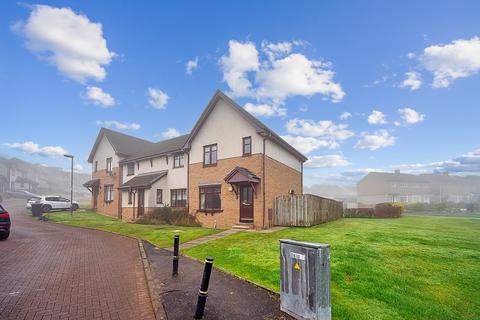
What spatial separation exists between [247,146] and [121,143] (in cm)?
1952

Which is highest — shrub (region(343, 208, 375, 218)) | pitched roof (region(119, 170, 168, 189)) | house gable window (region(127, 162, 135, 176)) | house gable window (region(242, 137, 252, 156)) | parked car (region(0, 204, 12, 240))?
house gable window (region(242, 137, 252, 156))

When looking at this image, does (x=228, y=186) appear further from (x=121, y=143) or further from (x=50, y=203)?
(x=50, y=203)

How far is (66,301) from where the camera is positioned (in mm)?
6305

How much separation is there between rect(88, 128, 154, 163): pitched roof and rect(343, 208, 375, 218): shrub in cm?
2341

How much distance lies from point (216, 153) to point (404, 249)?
13.7 meters

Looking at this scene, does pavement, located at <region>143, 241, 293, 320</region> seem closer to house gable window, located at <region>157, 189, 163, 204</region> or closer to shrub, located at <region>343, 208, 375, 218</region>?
house gable window, located at <region>157, 189, 163, 204</region>

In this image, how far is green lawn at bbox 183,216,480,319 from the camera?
253 inches

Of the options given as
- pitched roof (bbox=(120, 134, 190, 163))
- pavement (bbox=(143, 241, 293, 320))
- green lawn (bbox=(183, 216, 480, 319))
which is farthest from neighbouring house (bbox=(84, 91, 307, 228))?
pavement (bbox=(143, 241, 293, 320))

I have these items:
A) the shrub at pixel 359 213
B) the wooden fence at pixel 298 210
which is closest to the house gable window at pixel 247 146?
the wooden fence at pixel 298 210

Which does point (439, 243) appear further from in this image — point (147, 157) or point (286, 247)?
point (147, 157)

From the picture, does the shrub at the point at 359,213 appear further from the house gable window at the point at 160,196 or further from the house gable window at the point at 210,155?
the house gable window at the point at 160,196

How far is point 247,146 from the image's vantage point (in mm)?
19641

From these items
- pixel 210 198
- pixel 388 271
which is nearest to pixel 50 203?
pixel 210 198

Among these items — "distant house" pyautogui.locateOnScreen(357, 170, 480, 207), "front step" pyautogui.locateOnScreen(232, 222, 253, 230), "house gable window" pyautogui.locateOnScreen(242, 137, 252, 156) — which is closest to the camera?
"front step" pyautogui.locateOnScreen(232, 222, 253, 230)
